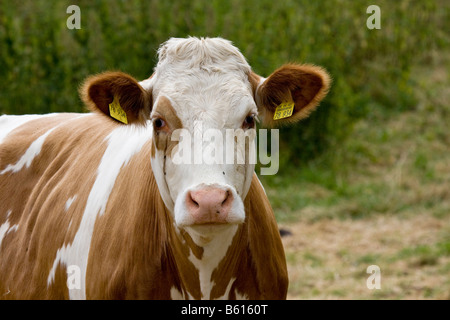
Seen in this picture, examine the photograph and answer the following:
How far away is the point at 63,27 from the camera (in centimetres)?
806

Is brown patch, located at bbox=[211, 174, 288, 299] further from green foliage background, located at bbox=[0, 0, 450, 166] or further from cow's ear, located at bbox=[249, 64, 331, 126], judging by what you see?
green foliage background, located at bbox=[0, 0, 450, 166]

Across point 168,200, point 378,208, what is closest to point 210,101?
point 168,200

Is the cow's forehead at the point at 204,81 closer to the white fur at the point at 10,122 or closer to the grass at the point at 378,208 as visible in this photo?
the white fur at the point at 10,122

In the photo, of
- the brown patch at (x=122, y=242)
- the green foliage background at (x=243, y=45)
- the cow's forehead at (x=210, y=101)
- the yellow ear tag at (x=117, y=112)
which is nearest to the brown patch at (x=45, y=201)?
the brown patch at (x=122, y=242)

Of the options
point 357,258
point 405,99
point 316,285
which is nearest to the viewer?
point 316,285

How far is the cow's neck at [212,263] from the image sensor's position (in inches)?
123

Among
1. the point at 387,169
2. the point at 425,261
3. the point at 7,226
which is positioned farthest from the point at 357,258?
the point at 7,226

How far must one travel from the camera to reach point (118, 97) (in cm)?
323

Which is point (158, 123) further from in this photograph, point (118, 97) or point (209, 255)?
point (209, 255)

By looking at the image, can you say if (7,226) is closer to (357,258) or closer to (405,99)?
(357,258)

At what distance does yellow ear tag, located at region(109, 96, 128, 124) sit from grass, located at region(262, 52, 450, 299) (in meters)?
2.90

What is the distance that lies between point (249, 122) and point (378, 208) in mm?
4825

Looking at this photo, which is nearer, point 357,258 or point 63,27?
point 357,258

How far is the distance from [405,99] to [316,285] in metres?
4.80
